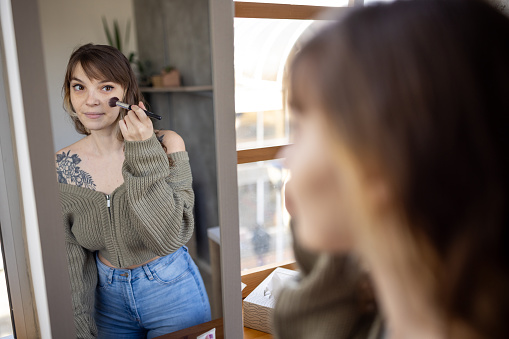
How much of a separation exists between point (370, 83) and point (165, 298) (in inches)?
32.0

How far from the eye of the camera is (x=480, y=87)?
28 centimetres

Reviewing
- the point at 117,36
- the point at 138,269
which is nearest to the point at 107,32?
the point at 117,36

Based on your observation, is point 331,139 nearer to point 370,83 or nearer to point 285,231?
point 370,83

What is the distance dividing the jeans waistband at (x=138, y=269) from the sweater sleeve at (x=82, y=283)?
0.02 m

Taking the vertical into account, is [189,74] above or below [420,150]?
above

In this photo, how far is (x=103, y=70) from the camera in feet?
2.72

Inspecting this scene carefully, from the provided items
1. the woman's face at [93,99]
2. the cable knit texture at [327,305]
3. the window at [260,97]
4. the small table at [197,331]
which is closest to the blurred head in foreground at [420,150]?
the cable knit texture at [327,305]

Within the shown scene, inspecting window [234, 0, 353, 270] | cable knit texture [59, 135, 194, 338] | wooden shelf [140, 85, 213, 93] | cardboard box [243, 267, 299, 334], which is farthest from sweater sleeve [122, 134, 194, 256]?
cardboard box [243, 267, 299, 334]

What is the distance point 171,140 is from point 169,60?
171 mm

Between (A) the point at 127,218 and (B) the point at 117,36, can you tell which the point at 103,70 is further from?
(A) the point at 127,218

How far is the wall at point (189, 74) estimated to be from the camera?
2.87 ft

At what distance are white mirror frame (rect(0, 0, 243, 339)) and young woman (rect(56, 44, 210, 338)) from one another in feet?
0.09

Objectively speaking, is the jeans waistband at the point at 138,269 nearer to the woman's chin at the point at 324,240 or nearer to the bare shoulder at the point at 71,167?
the bare shoulder at the point at 71,167

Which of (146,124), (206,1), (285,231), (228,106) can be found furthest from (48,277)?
(285,231)
